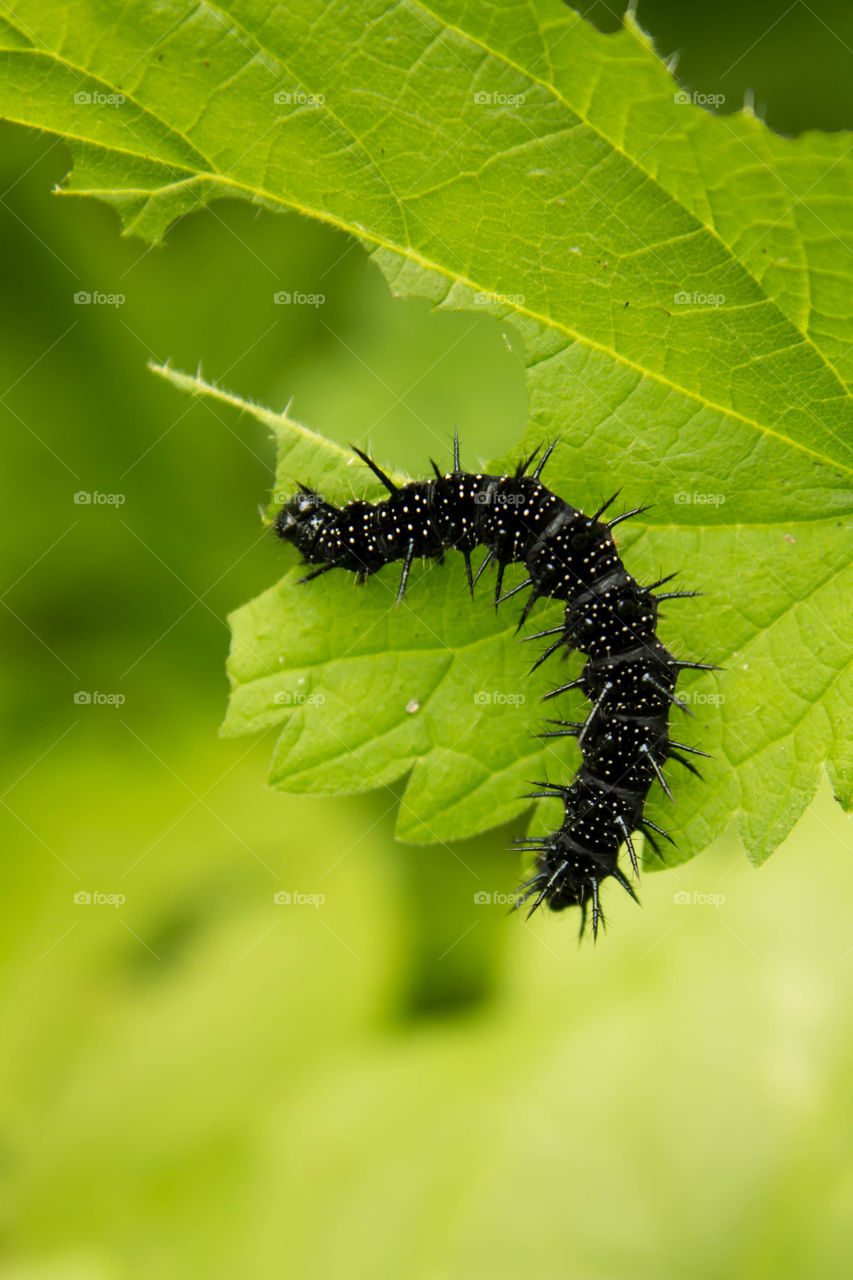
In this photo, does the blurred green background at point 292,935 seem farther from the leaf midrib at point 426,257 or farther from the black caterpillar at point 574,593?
the leaf midrib at point 426,257

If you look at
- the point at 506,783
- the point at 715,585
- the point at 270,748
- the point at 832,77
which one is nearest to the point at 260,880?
the point at 270,748

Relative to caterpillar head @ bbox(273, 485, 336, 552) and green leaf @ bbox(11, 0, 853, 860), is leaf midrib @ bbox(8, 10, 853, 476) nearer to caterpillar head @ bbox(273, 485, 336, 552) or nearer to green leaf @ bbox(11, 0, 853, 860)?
green leaf @ bbox(11, 0, 853, 860)

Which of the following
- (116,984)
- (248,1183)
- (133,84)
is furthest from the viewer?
(116,984)

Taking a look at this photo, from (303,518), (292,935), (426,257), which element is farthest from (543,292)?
(292,935)

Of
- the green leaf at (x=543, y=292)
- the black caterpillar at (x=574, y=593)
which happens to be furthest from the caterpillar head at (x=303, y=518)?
the green leaf at (x=543, y=292)

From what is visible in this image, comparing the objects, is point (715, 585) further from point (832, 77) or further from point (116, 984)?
point (116, 984)

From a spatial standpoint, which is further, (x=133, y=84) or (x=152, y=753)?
(x=152, y=753)
